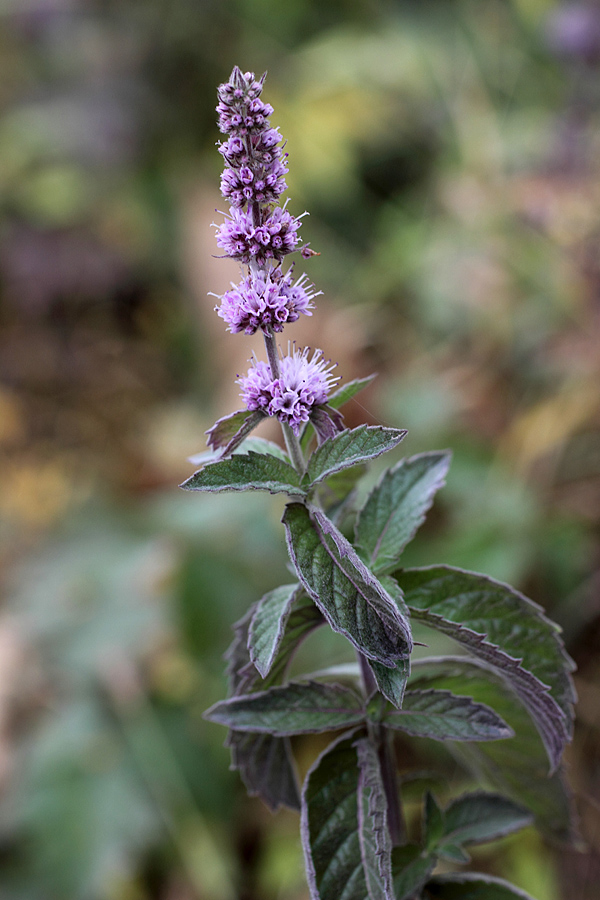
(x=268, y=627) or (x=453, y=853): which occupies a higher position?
(x=268, y=627)

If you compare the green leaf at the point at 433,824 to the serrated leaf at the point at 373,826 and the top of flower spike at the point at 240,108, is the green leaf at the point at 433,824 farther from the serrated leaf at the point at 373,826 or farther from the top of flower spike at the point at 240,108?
the top of flower spike at the point at 240,108

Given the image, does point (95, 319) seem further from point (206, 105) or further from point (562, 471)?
point (562, 471)

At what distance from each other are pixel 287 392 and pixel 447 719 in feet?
0.95

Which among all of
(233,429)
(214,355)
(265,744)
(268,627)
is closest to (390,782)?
(265,744)

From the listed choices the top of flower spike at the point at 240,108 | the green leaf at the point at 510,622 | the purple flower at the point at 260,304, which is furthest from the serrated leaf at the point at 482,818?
the top of flower spike at the point at 240,108

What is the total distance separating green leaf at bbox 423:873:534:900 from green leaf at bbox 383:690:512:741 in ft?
0.55

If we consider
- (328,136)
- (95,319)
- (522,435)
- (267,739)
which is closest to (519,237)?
(522,435)

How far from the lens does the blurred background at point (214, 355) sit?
1575 mm

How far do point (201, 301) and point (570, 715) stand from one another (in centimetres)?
249

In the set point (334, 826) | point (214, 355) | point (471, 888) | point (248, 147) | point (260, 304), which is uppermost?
point (214, 355)

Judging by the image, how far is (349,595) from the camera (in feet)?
1.75

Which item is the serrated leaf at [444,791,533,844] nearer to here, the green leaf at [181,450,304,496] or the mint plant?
the mint plant

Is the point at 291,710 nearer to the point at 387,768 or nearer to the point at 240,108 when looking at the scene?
the point at 387,768

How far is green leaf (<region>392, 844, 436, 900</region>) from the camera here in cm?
63
